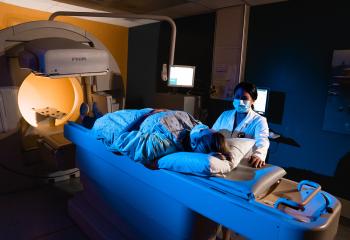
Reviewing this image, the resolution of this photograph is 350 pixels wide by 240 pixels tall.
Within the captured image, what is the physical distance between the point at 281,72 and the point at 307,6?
0.66 metres

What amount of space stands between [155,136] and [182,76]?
6.85ft

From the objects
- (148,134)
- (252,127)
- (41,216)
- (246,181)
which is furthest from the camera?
(41,216)

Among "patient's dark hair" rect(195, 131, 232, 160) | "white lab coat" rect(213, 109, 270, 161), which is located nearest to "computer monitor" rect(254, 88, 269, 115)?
"white lab coat" rect(213, 109, 270, 161)

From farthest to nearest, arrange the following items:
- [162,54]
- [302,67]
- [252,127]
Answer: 1. [162,54]
2. [302,67]
3. [252,127]

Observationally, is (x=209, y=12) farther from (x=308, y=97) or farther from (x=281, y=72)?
(x=308, y=97)

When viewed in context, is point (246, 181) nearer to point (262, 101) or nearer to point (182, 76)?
point (262, 101)

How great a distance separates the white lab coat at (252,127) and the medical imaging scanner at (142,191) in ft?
1.38

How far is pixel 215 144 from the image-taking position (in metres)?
1.20

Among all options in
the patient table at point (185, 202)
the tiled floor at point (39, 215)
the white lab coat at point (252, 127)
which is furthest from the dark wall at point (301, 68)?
the tiled floor at point (39, 215)

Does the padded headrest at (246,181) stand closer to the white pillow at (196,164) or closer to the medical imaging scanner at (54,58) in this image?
the white pillow at (196,164)

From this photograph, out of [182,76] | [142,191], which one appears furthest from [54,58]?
[182,76]

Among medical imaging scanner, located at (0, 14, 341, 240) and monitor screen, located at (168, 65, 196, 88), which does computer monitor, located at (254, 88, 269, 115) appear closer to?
monitor screen, located at (168, 65, 196, 88)

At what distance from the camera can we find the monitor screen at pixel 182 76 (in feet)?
10.7

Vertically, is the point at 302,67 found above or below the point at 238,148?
above
